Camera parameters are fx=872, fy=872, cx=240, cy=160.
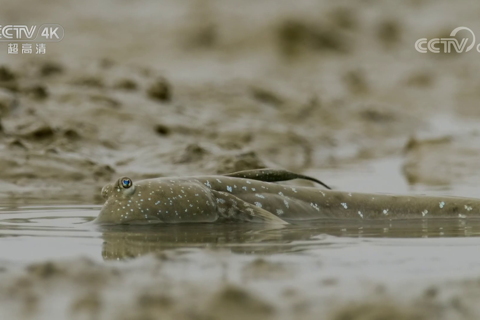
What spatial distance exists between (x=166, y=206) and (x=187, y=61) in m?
11.0

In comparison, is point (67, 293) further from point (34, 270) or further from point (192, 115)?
point (192, 115)

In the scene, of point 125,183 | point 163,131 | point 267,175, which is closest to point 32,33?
point 163,131

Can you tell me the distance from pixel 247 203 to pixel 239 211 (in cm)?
5

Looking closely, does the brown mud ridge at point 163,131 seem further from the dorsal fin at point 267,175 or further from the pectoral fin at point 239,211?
the pectoral fin at point 239,211

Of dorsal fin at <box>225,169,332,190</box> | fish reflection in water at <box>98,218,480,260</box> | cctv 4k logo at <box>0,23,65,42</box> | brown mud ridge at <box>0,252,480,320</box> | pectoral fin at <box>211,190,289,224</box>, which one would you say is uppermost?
cctv 4k logo at <box>0,23,65,42</box>

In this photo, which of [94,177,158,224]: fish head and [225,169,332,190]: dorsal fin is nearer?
[94,177,158,224]: fish head

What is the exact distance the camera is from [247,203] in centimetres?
371

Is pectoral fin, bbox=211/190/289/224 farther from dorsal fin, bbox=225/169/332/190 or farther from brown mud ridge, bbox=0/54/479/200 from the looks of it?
brown mud ridge, bbox=0/54/479/200

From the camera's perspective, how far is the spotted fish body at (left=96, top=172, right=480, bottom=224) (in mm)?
3600

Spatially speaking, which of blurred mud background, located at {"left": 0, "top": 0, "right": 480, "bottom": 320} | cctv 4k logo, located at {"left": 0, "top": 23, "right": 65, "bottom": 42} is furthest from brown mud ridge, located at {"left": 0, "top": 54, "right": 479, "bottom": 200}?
cctv 4k logo, located at {"left": 0, "top": 23, "right": 65, "bottom": 42}

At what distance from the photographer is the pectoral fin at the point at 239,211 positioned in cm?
367

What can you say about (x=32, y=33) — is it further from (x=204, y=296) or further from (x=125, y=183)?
(x=204, y=296)

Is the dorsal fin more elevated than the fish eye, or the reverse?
the dorsal fin

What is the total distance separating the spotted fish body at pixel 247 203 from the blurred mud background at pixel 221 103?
3.28 feet
